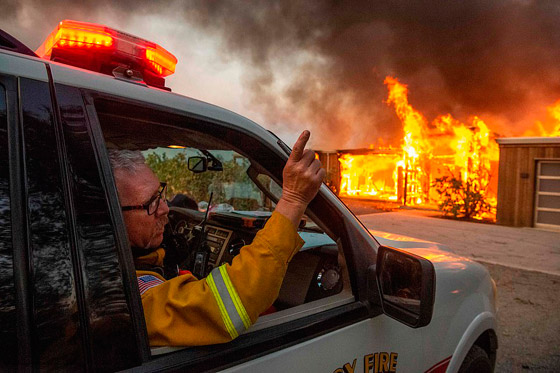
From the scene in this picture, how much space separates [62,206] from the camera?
31.7 inches

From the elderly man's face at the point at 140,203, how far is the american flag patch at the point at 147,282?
0.78 ft

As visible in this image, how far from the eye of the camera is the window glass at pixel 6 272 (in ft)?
2.26

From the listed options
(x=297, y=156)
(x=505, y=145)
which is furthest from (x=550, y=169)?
(x=297, y=156)

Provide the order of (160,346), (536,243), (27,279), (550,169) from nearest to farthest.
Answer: (27,279) < (160,346) < (536,243) < (550,169)

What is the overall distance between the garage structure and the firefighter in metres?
13.9

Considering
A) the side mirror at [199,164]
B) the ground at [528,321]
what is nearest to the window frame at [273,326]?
the side mirror at [199,164]

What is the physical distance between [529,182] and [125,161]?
14352 mm

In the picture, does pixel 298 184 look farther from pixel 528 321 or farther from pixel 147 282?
pixel 528 321

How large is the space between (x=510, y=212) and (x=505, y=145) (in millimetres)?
2351

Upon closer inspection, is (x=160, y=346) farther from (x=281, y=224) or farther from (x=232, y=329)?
(x=281, y=224)

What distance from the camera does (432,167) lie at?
20.3 m

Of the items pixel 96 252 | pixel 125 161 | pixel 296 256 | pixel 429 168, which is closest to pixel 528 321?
pixel 296 256

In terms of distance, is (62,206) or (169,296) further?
(169,296)

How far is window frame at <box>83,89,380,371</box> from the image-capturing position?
0.90 m
